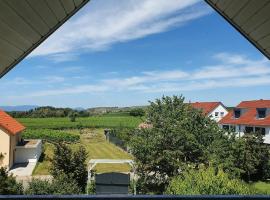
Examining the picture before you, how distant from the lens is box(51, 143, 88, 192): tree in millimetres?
21766

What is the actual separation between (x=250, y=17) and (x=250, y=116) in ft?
151

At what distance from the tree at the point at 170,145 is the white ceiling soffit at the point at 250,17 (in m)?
18.5

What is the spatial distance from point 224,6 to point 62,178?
1662 centimetres

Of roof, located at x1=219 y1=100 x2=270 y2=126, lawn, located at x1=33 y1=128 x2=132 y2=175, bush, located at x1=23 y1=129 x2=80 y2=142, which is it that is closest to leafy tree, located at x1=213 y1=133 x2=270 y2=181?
lawn, located at x1=33 y1=128 x2=132 y2=175

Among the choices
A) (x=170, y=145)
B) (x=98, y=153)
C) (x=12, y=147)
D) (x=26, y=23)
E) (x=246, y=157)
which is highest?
(x=26, y=23)

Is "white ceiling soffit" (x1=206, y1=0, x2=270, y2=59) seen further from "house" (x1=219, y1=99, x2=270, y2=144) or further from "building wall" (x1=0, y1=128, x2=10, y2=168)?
"house" (x1=219, y1=99, x2=270, y2=144)

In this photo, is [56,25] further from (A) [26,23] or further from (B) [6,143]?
(B) [6,143]

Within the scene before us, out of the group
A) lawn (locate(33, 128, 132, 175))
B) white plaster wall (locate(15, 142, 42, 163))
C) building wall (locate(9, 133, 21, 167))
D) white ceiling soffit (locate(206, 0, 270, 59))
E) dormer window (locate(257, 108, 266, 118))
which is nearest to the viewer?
white ceiling soffit (locate(206, 0, 270, 59))

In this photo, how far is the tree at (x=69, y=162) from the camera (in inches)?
857

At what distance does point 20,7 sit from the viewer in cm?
387

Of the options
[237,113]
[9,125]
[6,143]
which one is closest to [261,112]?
[237,113]

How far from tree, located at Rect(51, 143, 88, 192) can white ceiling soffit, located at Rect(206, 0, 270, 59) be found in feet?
59.0

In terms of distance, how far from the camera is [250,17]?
173 inches

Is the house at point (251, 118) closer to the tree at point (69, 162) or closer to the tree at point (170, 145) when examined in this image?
the tree at point (170, 145)
